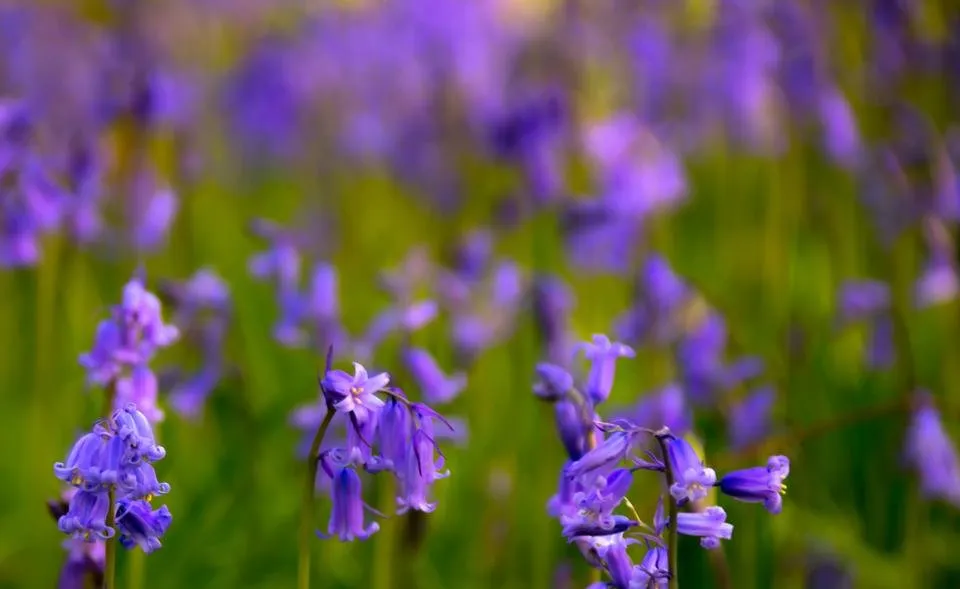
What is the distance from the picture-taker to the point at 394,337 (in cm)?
360

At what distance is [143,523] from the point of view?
1429mm

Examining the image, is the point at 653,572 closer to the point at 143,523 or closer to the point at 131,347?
the point at 143,523

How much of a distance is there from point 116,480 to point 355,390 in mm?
319

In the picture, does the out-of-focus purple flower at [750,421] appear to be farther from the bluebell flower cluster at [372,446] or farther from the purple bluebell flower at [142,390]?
the purple bluebell flower at [142,390]

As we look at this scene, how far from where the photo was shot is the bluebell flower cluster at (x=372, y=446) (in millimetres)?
1473

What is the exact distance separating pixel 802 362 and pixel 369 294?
6.18 ft

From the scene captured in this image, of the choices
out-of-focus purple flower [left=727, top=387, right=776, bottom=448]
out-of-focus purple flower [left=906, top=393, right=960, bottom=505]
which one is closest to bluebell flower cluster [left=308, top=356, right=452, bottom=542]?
out-of-focus purple flower [left=906, top=393, right=960, bottom=505]

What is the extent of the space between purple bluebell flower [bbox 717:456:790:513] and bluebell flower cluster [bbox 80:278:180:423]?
962mm

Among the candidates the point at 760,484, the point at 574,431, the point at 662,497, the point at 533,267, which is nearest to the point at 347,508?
the point at 574,431

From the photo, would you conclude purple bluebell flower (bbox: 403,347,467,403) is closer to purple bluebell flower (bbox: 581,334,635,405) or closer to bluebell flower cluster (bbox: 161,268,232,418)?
bluebell flower cluster (bbox: 161,268,232,418)

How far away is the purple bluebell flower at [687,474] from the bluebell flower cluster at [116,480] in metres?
0.63

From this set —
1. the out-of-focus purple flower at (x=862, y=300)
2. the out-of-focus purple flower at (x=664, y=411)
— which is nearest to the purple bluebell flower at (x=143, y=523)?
the out-of-focus purple flower at (x=664, y=411)

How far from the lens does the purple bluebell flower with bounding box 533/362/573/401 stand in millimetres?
1713

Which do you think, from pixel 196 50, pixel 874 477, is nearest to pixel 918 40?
pixel 874 477
